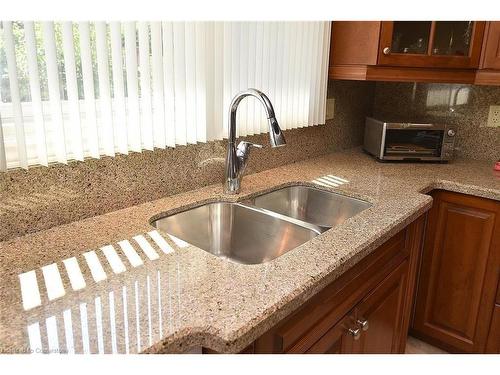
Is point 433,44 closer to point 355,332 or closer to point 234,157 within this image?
point 234,157

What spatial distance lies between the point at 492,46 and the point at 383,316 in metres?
1.23

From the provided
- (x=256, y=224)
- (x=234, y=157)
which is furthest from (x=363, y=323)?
(x=234, y=157)

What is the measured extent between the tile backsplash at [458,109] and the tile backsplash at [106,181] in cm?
79

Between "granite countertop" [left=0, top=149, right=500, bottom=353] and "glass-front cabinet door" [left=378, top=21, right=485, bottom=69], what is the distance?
761mm

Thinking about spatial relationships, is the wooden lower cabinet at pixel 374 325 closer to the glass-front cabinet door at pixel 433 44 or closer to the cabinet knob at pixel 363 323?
the cabinet knob at pixel 363 323

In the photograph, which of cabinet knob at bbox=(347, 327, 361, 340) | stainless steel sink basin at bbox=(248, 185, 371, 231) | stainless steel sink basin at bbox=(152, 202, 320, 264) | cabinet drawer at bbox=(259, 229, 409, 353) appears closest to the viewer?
cabinet drawer at bbox=(259, 229, 409, 353)

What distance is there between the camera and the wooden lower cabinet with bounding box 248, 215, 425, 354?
36.6 inches

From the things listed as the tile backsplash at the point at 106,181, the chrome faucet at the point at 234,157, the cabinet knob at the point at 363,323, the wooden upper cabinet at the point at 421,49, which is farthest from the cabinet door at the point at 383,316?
the wooden upper cabinet at the point at 421,49

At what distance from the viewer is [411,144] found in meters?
1.97

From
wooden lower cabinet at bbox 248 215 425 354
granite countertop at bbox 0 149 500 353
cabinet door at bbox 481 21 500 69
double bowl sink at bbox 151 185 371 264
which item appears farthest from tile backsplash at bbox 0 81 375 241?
cabinet door at bbox 481 21 500 69

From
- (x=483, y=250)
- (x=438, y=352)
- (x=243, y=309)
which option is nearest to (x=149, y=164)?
(x=243, y=309)

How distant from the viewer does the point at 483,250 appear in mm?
1670

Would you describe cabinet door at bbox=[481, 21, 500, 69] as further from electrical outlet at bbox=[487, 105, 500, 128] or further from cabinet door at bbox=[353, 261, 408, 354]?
cabinet door at bbox=[353, 261, 408, 354]
